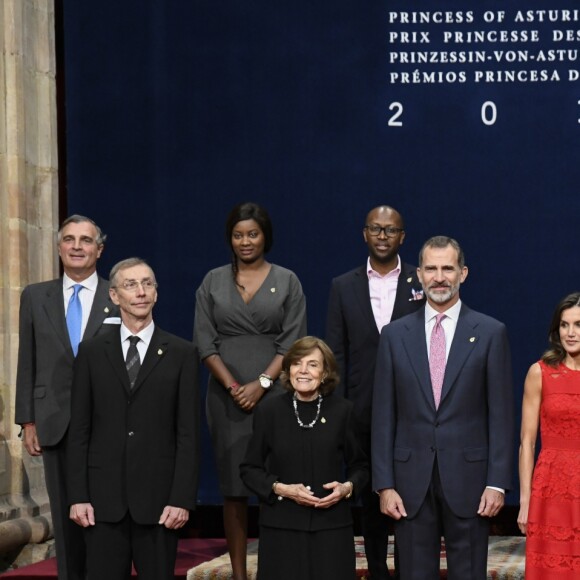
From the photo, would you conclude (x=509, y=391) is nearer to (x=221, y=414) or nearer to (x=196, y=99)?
(x=221, y=414)

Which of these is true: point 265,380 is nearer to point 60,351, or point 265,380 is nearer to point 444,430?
point 60,351

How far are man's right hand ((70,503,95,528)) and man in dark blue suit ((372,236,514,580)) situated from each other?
0.96 meters

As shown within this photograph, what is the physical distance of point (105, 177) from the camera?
702 centimetres

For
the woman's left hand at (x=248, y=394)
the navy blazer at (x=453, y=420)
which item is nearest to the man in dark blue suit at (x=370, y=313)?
the woman's left hand at (x=248, y=394)

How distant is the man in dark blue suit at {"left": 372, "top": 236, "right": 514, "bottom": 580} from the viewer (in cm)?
436

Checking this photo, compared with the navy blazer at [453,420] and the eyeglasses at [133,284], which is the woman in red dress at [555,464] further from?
the eyeglasses at [133,284]

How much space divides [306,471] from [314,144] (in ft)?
9.15

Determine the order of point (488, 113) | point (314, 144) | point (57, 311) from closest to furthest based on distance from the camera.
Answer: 1. point (57, 311)
2. point (488, 113)
3. point (314, 144)

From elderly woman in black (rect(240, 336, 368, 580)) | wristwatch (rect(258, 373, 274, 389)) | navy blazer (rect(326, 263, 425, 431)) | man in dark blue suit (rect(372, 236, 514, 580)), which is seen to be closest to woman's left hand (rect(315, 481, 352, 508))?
elderly woman in black (rect(240, 336, 368, 580))

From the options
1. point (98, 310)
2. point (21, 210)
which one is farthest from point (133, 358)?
point (21, 210)

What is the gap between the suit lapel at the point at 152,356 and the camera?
4457 millimetres

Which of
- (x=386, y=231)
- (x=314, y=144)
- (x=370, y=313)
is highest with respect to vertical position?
(x=314, y=144)

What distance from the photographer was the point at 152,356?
4480 mm

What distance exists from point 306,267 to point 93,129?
136cm
